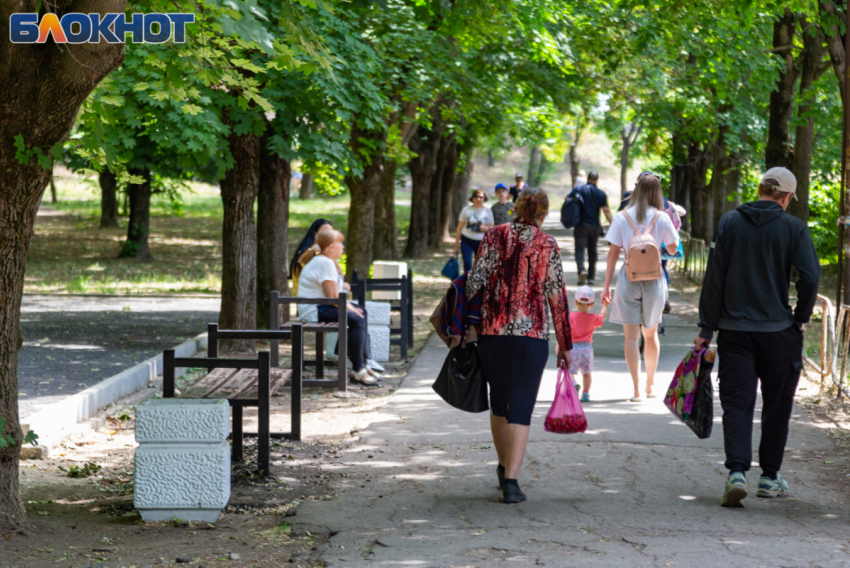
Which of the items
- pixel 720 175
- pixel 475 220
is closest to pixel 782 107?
pixel 475 220

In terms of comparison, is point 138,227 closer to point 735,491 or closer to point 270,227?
point 270,227

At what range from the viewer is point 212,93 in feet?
31.8

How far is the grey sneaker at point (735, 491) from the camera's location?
16.5 feet

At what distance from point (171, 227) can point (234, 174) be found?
2653 cm

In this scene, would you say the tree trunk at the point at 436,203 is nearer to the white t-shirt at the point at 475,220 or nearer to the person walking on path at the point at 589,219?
the person walking on path at the point at 589,219

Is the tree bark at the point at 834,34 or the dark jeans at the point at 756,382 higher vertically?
the tree bark at the point at 834,34

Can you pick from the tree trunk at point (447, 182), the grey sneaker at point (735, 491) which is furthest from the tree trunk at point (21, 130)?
the tree trunk at point (447, 182)

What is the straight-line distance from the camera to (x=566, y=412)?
5.45m

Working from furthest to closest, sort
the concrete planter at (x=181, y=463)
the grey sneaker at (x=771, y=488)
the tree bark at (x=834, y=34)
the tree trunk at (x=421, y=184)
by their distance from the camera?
the tree trunk at (x=421, y=184) < the tree bark at (x=834, y=34) < the grey sneaker at (x=771, y=488) < the concrete planter at (x=181, y=463)

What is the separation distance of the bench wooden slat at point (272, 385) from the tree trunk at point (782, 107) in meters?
9.17

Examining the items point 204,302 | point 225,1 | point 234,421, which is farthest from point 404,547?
point 204,302

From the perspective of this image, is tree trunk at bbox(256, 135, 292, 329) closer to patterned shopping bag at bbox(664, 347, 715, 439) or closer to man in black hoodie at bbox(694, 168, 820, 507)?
patterned shopping bag at bbox(664, 347, 715, 439)

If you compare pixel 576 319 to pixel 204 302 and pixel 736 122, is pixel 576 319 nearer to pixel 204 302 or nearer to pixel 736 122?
Result: pixel 204 302

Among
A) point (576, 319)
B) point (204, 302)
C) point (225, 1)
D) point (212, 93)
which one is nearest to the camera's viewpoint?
point (225, 1)
